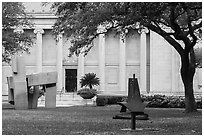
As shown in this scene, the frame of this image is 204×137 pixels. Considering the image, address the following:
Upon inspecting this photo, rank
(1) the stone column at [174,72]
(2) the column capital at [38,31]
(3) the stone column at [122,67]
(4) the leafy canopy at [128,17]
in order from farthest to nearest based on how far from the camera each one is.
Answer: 1. (2) the column capital at [38,31]
2. (3) the stone column at [122,67]
3. (1) the stone column at [174,72]
4. (4) the leafy canopy at [128,17]

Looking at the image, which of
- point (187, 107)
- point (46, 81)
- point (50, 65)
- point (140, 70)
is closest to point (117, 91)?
point (140, 70)

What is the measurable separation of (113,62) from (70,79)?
5.24 m

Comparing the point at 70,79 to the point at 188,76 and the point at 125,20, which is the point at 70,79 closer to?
the point at 188,76

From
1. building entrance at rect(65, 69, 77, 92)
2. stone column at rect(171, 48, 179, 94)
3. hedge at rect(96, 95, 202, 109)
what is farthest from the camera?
building entrance at rect(65, 69, 77, 92)

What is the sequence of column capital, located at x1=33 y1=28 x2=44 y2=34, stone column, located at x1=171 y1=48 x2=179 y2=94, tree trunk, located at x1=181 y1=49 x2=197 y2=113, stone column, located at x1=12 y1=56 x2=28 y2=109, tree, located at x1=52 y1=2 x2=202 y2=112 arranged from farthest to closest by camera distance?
column capital, located at x1=33 y1=28 x2=44 y2=34 < stone column, located at x1=171 y1=48 x2=179 y2=94 < stone column, located at x1=12 y1=56 x2=28 y2=109 < tree trunk, located at x1=181 y1=49 x2=197 y2=113 < tree, located at x1=52 y1=2 x2=202 y2=112

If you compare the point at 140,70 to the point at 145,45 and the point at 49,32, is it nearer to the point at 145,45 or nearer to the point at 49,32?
the point at 145,45

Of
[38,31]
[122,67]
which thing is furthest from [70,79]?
[38,31]

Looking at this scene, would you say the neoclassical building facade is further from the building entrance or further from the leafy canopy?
the leafy canopy

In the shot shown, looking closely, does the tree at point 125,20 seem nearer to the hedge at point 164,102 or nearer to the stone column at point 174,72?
the hedge at point 164,102

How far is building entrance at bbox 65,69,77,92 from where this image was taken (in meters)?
56.9

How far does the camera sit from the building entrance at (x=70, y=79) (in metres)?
56.9

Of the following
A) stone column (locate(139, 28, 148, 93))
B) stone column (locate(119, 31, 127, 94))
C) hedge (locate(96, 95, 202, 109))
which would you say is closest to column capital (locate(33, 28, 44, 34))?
stone column (locate(119, 31, 127, 94))

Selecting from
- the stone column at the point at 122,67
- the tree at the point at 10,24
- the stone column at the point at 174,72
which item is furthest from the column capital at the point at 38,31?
the tree at the point at 10,24

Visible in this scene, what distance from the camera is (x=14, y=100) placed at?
29078 millimetres
